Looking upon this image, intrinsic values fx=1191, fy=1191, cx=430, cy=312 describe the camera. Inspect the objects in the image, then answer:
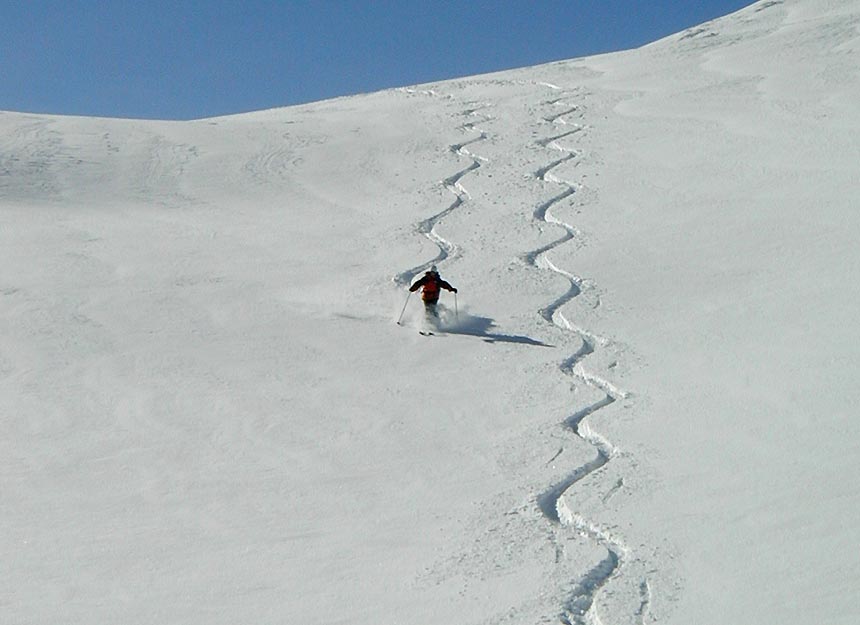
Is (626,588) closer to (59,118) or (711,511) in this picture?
(711,511)

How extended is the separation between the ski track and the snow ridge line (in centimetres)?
105

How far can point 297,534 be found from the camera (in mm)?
7066

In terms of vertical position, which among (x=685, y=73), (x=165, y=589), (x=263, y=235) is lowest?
(x=165, y=589)

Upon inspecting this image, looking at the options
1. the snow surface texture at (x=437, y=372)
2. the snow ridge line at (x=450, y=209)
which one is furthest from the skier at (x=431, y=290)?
the snow ridge line at (x=450, y=209)

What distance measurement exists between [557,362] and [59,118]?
14.1m

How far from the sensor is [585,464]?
25.9 feet

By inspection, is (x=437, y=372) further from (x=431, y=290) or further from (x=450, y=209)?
(x=450, y=209)

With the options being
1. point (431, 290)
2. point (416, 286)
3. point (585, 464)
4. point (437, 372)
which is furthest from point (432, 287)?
point (585, 464)

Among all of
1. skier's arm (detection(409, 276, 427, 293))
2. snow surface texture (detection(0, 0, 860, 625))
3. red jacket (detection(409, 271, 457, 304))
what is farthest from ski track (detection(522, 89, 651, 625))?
skier's arm (detection(409, 276, 427, 293))

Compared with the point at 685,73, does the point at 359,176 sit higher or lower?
lower

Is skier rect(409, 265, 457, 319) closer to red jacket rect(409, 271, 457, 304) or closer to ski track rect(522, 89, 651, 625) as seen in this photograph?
red jacket rect(409, 271, 457, 304)

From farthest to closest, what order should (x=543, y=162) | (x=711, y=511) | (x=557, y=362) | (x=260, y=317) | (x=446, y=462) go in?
1. (x=543, y=162)
2. (x=260, y=317)
3. (x=557, y=362)
4. (x=446, y=462)
5. (x=711, y=511)

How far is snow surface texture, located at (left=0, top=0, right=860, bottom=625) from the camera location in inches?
251

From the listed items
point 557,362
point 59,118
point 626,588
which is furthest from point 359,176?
point 626,588
